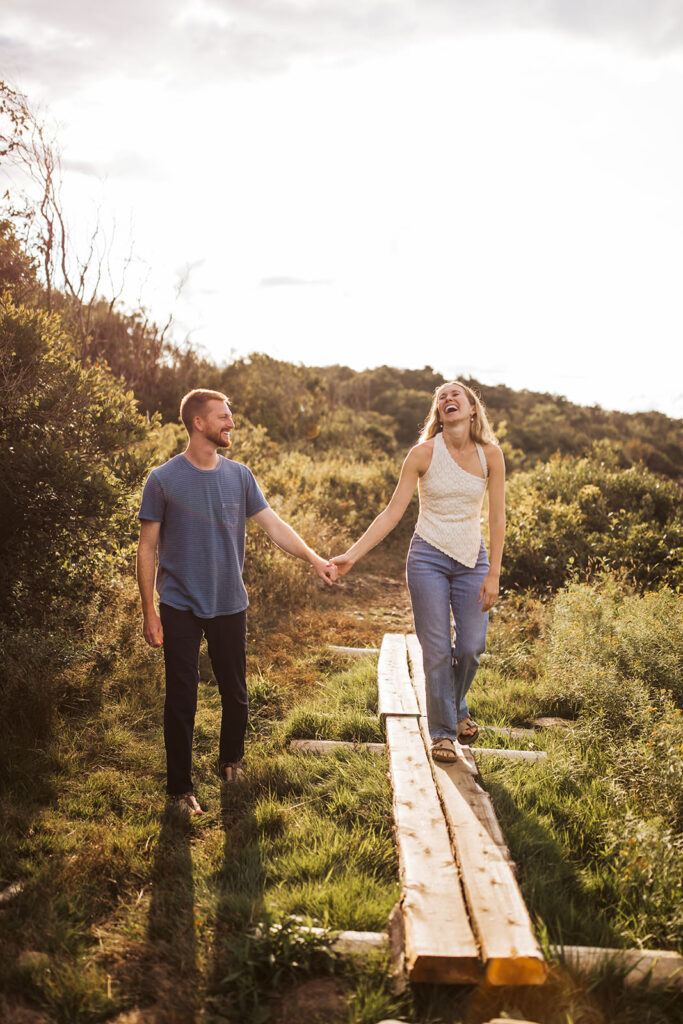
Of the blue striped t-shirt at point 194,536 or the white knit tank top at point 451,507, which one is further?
the white knit tank top at point 451,507

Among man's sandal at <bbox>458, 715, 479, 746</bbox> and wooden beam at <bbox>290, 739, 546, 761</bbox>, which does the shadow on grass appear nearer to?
wooden beam at <bbox>290, 739, 546, 761</bbox>

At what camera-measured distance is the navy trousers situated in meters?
3.79

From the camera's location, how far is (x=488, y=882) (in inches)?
113

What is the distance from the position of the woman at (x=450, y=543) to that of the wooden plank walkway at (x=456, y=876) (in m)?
0.26

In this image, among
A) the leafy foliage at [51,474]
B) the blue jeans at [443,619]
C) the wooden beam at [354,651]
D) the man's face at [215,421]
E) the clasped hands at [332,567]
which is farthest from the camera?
the wooden beam at [354,651]

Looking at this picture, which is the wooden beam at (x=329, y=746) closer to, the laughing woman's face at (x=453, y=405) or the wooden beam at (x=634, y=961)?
the wooden beam at (x=634, y=961)

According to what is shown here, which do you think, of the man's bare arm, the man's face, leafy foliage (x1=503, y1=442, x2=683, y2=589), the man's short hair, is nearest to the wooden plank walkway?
the man's bare arm

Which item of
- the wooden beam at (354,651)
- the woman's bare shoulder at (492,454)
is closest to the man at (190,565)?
the woman's bare shoulder at (492,454)

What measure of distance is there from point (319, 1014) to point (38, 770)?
254 centimetres

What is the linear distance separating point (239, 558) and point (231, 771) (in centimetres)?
137

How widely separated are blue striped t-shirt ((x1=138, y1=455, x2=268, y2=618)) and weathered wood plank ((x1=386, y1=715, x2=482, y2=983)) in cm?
144

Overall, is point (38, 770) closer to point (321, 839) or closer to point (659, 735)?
point (321, 839)

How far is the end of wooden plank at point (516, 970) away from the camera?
2.45 metres

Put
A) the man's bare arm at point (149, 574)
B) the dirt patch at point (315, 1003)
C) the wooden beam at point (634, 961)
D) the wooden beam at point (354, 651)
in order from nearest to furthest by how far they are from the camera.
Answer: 1. the dirt patch at point (315, 1003)
2. the wooden beam at point (634, 961)
3. the man's bare arm at point (149, 574)
4. the wooden beam at point (354, 651)
